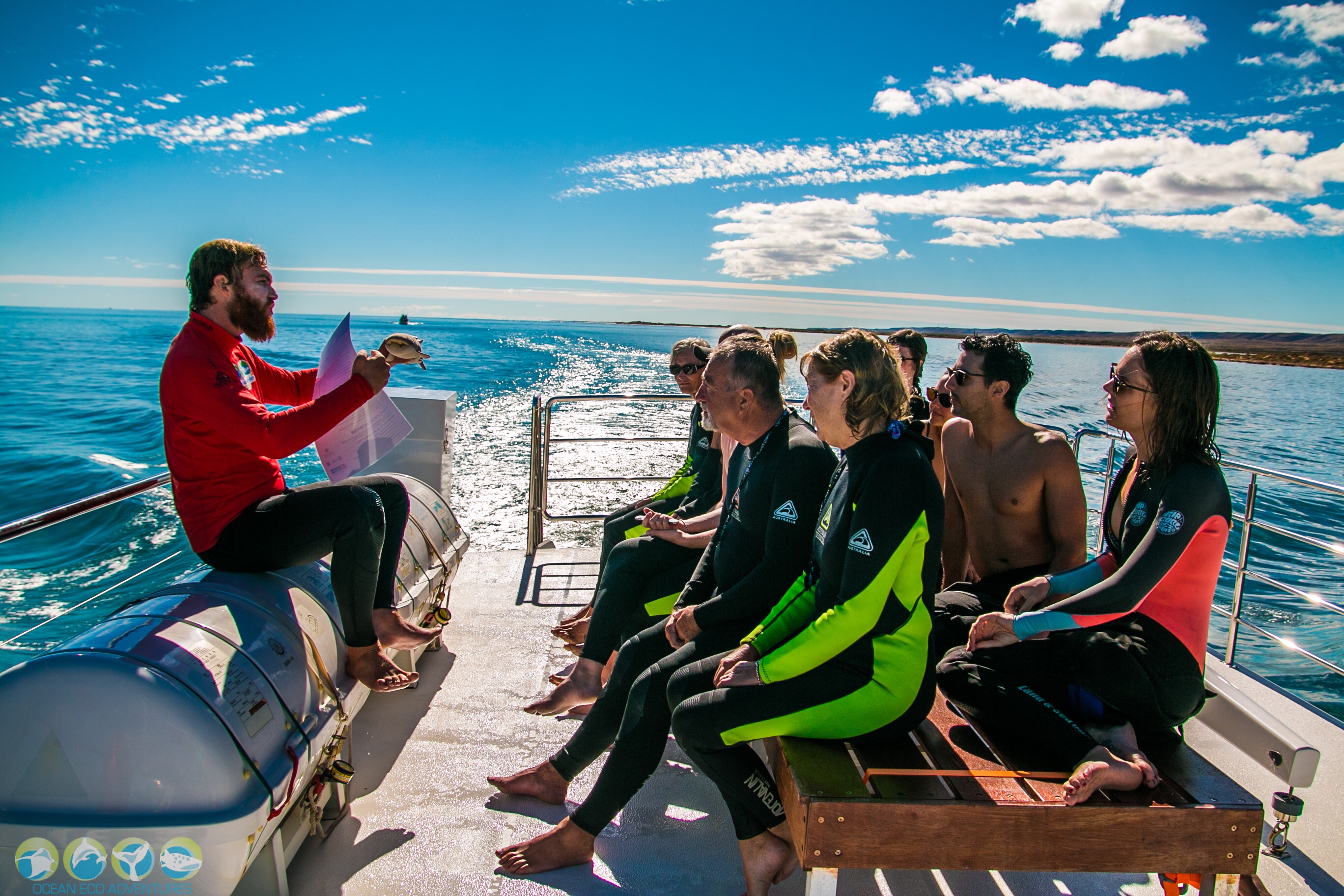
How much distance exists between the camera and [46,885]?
1.71 meters

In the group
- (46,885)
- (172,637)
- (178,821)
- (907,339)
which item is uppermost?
(907,339)

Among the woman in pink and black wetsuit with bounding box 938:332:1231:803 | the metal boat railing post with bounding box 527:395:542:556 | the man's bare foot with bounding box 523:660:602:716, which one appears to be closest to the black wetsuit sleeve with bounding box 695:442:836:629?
the woman in pink and black wetsuit with bounding box 938:332:1231:803

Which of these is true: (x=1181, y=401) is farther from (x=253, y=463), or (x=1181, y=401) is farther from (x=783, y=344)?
(x=253, y=463)

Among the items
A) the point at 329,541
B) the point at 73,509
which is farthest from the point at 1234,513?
the point at 73,509

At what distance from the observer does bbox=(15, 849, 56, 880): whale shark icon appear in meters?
1.68

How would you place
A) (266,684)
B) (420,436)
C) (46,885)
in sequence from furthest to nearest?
1. (420,436)
2. (266,684)
3. (46,885)

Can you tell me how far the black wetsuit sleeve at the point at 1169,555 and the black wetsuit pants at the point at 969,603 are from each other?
0.58 m

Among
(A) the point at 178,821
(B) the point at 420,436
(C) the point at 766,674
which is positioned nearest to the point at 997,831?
(C) the point at 766,674

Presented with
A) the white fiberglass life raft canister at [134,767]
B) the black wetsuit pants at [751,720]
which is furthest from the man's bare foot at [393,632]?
the black wetsuit pants at [751,720]

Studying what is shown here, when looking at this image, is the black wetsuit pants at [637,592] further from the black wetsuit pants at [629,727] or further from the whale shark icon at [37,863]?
the whale shark icon at [37,863]

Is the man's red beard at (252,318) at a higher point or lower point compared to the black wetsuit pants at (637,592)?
higher

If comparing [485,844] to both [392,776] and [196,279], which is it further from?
[196,279]

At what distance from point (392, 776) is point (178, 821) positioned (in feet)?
3.30

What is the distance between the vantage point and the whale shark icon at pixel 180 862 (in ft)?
5.54
